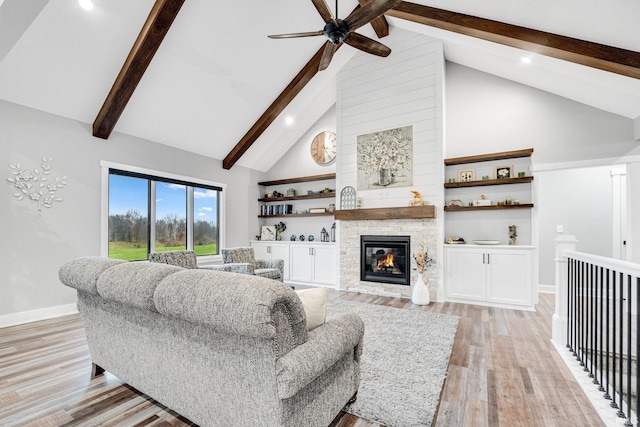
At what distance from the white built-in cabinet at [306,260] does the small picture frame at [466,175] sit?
98.5 inches

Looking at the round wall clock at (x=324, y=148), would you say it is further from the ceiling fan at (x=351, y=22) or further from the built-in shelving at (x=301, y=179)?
the ceiling fan at (x=351, y=22)

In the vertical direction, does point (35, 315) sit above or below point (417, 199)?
below

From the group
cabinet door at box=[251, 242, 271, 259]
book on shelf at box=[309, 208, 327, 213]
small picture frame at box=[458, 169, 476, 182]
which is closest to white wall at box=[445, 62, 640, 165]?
small picture frame at box=[458, 169, 476, 182]

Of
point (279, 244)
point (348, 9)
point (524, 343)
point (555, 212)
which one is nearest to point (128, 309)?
point (524, 343)

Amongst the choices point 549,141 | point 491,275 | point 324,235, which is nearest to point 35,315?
point 324,235

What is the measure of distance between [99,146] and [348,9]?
430cm

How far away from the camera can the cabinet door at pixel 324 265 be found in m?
5.83

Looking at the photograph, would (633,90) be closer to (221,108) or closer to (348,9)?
(348,9)

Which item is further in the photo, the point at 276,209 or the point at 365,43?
the point at 276,209

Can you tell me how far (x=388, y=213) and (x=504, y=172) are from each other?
73.3 inches

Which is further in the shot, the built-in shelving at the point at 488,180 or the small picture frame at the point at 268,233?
the small picture frame at the point at 268,233

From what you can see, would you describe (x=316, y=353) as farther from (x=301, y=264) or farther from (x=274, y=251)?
(x=274, y=251)

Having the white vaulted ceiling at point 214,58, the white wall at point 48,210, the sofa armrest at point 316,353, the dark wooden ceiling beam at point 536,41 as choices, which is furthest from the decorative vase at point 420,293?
the white wall at point 48,210

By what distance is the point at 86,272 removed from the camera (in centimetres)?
205
